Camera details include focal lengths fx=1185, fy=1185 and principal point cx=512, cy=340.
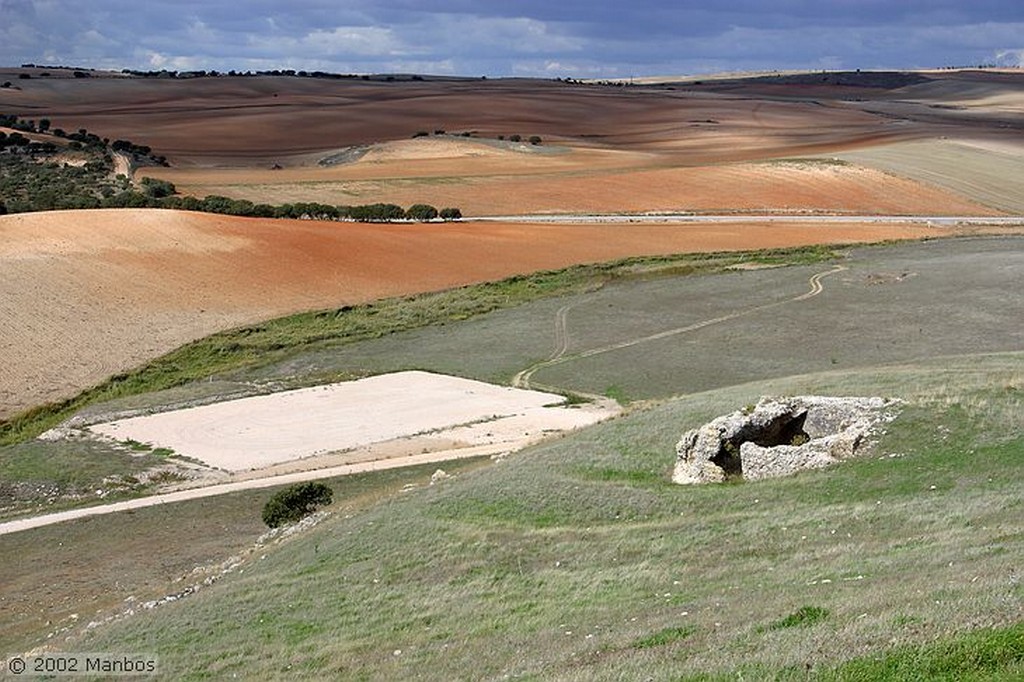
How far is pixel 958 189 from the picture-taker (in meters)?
98.4

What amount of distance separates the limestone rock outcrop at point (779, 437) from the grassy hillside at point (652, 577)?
68 cm

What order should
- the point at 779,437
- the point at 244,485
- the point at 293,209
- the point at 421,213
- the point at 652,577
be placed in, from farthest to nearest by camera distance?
the point at 421,213
the point at 293,209
the point at 244,485
the point at 779,437
the point at 652,577

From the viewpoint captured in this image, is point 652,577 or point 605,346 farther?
point 605,346

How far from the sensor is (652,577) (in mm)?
18234

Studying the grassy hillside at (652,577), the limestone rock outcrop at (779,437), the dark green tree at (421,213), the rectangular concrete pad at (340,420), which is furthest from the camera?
the dark green tree at (421,213)

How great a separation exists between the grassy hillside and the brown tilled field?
90.0 feet

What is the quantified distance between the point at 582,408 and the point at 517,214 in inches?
1962

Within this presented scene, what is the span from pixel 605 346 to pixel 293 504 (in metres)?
24.4

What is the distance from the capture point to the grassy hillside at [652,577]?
13.1 m

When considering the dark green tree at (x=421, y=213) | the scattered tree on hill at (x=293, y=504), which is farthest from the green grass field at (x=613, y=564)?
the dark green tree at (x=421, y=213)

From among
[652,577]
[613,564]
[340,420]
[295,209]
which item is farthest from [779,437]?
[295,209]

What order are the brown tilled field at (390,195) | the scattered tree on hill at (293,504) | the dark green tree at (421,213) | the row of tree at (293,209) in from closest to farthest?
1. the scattered tree on hill at (293,504)
2. the brown tilled field at (390,195)
3. the row of tree at (293,209)
4. the dark green tree at (421,213)

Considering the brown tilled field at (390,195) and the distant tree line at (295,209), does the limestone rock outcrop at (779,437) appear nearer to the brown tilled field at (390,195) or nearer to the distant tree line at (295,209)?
the brown tilled field at (390,195)

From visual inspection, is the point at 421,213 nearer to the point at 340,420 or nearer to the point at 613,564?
the point at 340,420
